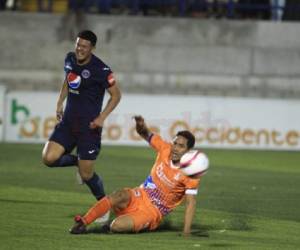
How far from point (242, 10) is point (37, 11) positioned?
575 cm

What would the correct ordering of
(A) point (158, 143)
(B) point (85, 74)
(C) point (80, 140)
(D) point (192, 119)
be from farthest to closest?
(D) point (192, 119)
(C) point (80, 140)
(B) point (85, 74)
(A) point (158, 143)

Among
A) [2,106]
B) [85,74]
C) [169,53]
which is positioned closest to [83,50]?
[85,74]

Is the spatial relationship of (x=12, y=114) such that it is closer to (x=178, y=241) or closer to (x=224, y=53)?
(x=224, y=53)

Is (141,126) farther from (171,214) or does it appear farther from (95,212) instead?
(171,214)

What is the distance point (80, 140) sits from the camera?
38.3ft

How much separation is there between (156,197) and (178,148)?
62 centimetres

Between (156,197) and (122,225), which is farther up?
(156,197)

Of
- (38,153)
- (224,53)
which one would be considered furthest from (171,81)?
(38,153)

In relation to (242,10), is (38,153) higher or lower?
lower

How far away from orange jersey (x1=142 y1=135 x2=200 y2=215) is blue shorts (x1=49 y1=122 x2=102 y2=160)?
48.4 inches

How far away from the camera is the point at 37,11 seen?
2764 centimetres

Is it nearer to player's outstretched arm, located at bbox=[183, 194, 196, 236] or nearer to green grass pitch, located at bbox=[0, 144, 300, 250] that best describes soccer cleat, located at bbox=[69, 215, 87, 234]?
green grass pitch, located at bbox=[0, 144, 300, 250]

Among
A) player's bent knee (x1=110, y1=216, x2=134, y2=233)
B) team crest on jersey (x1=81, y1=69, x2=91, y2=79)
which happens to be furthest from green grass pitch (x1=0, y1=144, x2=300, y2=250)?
team crest on jersey (x1=81, y1=69, x2=91, y2=79)

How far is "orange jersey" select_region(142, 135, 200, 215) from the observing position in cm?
1039
